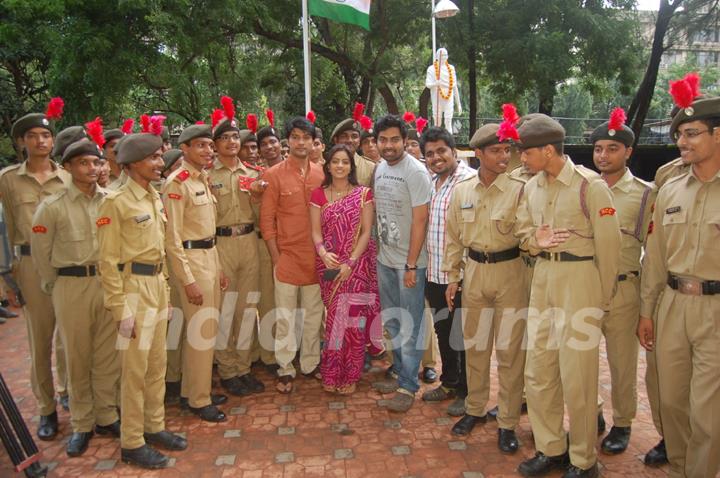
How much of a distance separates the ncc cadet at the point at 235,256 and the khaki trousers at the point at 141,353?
3.13 feet

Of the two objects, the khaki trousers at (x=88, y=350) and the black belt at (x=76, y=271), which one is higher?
the black belt at (x=76, y=271)

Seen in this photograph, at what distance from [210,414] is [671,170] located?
11.5 ft

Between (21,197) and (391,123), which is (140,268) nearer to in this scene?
(21,197)

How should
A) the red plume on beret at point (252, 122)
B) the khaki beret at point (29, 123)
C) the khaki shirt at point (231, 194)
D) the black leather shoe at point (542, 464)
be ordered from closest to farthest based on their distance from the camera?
the black leather shoe at point (542, 464) → the khaki beret at point (29, 123) → the khaki shirt at point (231, 194) → the red plume on beret at point (252, 122)

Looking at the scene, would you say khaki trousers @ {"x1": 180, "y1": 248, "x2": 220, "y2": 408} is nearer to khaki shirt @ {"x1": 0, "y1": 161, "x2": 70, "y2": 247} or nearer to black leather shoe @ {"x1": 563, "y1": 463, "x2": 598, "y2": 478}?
khaki shirt @ {"x1": 0, "y1": 161, "x2": 70, "y2": 247}

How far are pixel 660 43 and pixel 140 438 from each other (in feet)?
49.1

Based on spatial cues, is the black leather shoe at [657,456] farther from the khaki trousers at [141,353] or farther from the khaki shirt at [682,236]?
the khaki trousers at [141,353]

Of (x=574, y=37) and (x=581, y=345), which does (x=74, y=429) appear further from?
(x=574, y=37)

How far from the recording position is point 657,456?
331cm

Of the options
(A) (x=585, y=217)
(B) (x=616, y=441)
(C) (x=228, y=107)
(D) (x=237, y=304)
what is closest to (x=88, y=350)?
(D) (x=237, y=304)

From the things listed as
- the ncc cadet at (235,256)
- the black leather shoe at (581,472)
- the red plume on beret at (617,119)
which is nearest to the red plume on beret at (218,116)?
the ncc cadet at (235,256)

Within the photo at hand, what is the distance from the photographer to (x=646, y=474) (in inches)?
127

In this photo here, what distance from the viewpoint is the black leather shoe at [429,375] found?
4668mm

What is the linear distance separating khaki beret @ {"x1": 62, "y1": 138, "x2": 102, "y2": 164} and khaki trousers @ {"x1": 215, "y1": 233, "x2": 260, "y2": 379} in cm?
121
